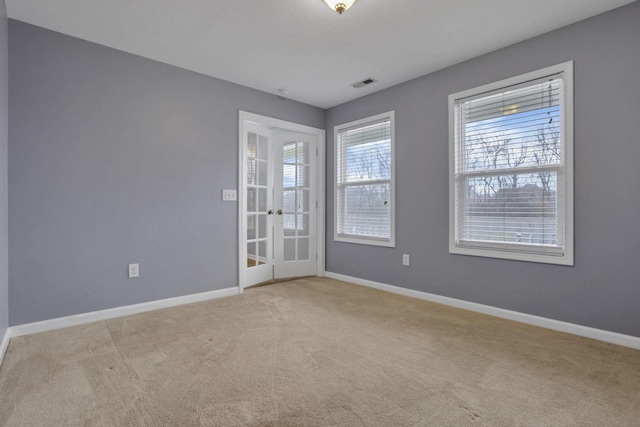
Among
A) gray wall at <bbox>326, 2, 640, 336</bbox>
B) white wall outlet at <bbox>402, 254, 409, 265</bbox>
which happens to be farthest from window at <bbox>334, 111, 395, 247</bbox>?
gray wall at <bbox>326, 2, 640, 336</bbox>

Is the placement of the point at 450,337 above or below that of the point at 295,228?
below

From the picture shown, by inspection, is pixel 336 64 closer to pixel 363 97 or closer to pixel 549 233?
pixel 363 97

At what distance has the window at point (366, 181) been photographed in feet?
13.0

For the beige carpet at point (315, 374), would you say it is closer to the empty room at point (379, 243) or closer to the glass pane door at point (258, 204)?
the empty room at point (379, 243)

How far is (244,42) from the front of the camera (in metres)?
2.84

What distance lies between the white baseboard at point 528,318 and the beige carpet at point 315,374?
0.09 m

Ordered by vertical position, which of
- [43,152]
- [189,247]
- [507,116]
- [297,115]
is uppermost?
[297,115]

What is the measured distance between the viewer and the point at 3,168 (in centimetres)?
228

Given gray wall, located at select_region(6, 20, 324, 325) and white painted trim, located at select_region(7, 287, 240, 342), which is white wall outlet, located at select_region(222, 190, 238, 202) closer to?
gray wall, located at select_region(6, 20, 324, 325)

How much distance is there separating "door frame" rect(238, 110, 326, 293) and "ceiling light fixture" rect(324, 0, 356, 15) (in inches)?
73.5

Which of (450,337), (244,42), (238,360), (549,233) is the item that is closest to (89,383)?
(238,360)

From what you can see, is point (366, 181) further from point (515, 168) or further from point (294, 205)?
point (515, 168)

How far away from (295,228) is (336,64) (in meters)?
2.24

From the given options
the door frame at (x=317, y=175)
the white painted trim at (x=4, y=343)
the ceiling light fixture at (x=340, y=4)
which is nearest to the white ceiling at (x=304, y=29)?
the ceiling light fixture at (x=340, y=4)
